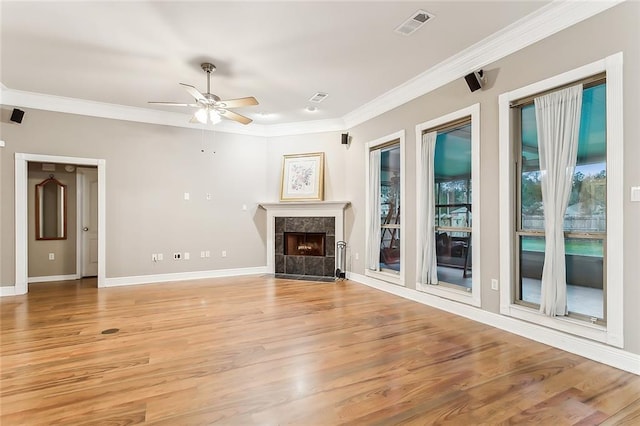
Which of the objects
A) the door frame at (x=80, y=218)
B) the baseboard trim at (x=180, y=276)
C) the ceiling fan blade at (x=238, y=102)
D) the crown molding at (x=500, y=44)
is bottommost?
the baseboard trim at (x=180, y=276)

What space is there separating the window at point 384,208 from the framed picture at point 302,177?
1121 millimetres

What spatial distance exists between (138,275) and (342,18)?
5.31m

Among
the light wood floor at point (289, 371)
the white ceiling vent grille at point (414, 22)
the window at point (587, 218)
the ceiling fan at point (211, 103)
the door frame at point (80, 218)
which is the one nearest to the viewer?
the light wood floor at point (289, 371)

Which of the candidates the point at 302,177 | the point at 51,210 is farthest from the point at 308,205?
the point at 51,210

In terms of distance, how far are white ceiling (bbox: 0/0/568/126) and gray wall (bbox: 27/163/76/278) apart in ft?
6.37

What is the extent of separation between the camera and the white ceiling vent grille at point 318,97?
5086mm

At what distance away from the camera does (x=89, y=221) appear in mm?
6523

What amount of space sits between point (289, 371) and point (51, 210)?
629cm

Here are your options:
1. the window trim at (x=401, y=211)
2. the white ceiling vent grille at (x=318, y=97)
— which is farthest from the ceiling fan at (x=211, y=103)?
the window trim at (x=401, y=211)

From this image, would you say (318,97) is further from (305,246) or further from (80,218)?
(80,218)

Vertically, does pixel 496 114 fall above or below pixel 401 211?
above

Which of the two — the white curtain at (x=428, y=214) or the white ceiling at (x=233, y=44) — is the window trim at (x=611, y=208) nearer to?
the white ceiling at (x=233, y=44)

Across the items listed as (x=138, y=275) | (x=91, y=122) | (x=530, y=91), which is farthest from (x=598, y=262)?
(x=91, y=122)

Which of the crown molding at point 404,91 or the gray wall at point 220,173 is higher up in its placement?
the crown molding at point 404,91
